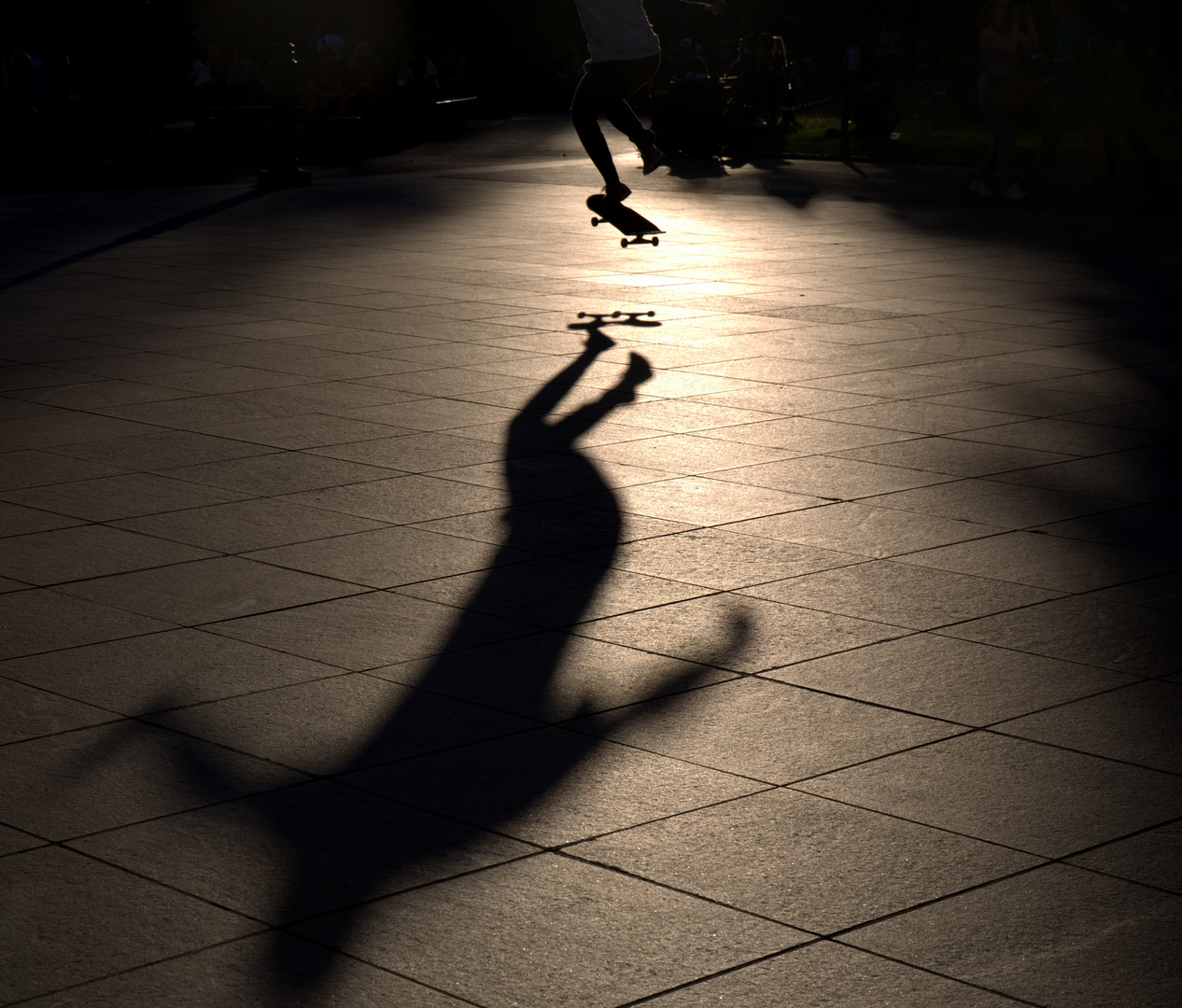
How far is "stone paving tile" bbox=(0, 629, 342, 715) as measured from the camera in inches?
162

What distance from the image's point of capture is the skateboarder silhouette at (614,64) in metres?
9.93

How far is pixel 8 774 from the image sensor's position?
3.63 meters

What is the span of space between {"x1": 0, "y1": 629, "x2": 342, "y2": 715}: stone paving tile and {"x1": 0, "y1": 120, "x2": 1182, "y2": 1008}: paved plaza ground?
22 mm

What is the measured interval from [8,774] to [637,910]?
1.58 meters

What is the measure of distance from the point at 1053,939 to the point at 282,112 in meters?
18.2

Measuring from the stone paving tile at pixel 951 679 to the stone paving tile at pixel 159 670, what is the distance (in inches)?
54.8

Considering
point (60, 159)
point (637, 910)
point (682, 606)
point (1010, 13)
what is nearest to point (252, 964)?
point (637, 910)

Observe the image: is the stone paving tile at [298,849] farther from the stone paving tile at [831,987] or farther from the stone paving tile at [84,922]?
the stone paving tile at [831,987]

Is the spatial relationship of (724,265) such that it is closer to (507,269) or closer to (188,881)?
(507,269)

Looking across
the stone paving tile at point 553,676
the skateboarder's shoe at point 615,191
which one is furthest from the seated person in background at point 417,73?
the stone paving tile at point 553,676

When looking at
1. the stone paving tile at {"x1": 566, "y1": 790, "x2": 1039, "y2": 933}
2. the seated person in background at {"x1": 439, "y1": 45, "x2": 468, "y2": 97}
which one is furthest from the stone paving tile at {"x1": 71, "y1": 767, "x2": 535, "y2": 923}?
the seated person in background at {"x1": 439, "y1": 45, "x2": 468, "y2": 97}

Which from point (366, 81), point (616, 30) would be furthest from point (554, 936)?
point (366, 81)

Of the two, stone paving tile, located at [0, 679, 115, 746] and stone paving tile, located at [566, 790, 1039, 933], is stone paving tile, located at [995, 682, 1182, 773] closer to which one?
stone paving tile, located at [566, 790, 1039, 933]

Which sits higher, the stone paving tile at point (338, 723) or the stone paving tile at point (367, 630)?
the stone paving tile at point (338, 723)
